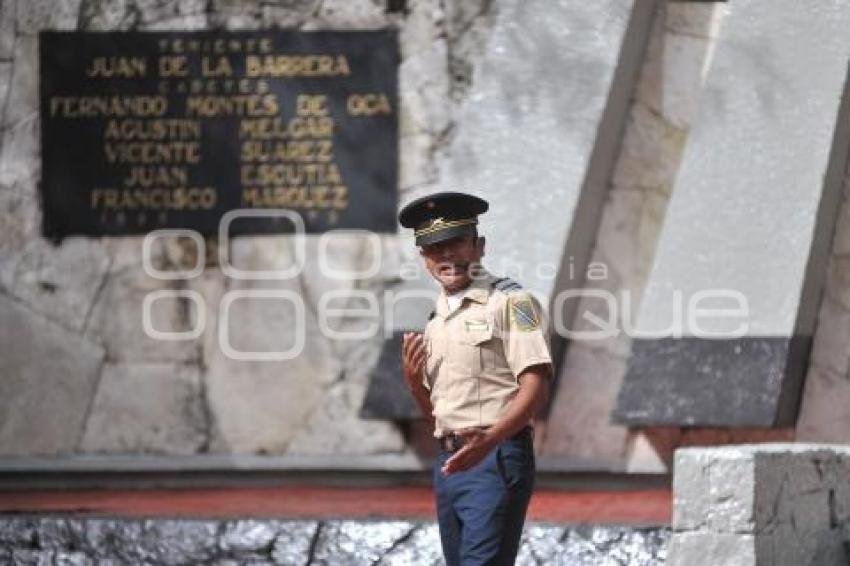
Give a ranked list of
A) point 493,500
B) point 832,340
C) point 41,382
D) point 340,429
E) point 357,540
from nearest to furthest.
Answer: point 493,500
point 357,540
point 832,340
point 340,429
point 41,382

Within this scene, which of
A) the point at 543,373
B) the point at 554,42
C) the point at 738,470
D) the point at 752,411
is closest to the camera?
the point at 543,373

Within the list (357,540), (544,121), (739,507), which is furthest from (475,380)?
(544,121)

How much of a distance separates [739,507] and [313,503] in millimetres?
3423

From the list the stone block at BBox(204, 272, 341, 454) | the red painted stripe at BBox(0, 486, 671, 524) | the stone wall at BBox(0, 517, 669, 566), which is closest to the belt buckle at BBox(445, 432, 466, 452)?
the stone wall at BBox(0, 517, 669, 566)

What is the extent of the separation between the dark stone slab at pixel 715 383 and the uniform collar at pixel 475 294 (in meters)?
3.44

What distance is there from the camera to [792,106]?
11.0m

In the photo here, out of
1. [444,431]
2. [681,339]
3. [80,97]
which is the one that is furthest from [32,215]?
[444,431]

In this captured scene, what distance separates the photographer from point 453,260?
7.35 metres

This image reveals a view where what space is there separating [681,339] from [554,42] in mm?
1693

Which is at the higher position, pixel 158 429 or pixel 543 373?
pixel 543 373

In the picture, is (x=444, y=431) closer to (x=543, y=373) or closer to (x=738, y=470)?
(x=543, y=373)

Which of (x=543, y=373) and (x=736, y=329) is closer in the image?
(x=543, y=373)

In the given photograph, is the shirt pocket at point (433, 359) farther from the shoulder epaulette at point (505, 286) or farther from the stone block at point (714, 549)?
the stone block at point (714, 549)

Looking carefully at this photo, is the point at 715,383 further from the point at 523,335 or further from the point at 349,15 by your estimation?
the point at 523,335
